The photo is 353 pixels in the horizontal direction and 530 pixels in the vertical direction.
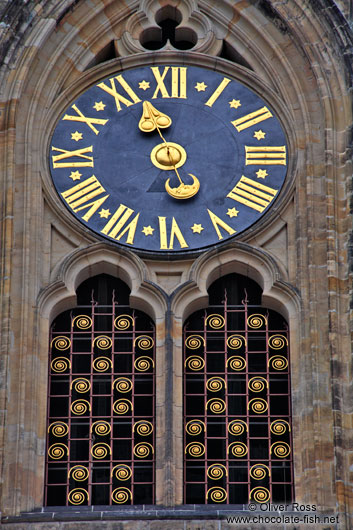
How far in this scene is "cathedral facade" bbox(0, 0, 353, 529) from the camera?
24516 millimetres

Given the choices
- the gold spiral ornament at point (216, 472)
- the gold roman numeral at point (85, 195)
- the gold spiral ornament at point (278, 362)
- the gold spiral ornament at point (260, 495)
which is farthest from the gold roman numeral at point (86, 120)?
the gold spiral ornament at point (260, 495)

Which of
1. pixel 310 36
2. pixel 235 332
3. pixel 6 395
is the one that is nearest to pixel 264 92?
pixel 310 36

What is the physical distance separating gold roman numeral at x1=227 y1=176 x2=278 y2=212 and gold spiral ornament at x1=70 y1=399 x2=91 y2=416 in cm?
307

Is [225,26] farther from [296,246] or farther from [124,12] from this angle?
[296,246]

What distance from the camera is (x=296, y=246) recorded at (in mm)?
25750

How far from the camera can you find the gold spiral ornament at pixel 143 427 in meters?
Answer: 24.9

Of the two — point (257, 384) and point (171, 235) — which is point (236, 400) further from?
point (171, 235)

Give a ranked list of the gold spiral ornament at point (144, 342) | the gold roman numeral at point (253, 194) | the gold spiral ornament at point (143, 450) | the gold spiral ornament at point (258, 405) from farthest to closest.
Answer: the gold roman numeral at point (253, 194) < the gold spiral ornament at point (144, 342) < the gold spiral ornament at point (258, 405) < the gold spiral ornament at point (143, 450)

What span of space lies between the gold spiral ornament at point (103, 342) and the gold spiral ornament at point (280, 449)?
2.24 metres

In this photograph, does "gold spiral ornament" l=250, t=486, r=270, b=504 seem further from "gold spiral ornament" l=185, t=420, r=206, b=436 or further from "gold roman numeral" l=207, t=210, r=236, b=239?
"gold roman numeral" l=207, t=210, r=236, b=239

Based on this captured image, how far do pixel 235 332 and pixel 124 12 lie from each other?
443cm

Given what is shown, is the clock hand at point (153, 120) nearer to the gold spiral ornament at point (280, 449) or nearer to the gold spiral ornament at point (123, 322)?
the gold spiral ornament at point (123, 322)

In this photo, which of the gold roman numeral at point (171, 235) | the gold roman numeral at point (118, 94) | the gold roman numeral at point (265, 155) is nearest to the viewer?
the gold roman numeral at point (171, 235)

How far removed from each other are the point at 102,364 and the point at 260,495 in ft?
7.84
